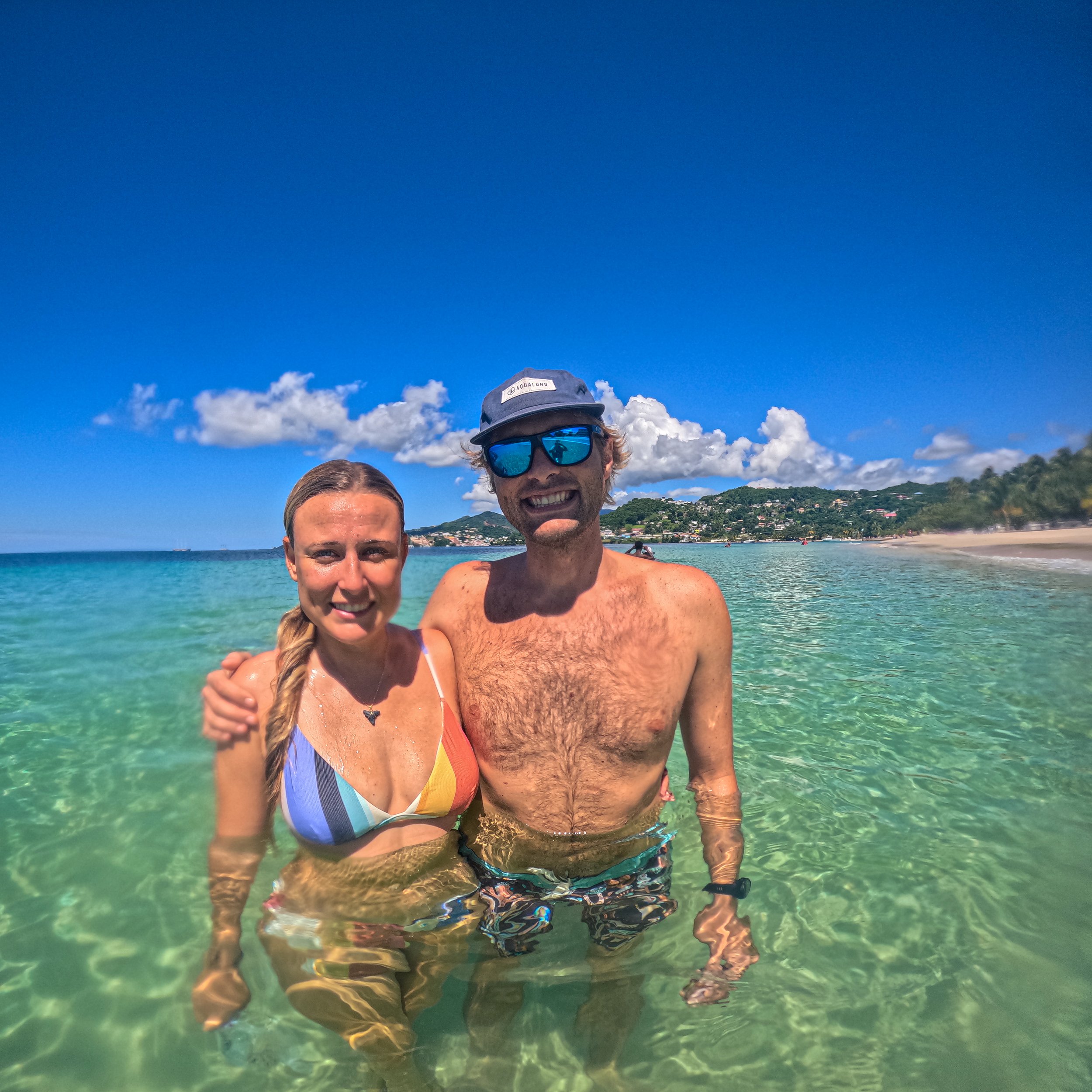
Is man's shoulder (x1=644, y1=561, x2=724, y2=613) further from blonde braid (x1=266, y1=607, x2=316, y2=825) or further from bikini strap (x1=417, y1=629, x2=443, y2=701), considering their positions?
blonde braid (x1=266, y1=607, x2=316, y2=825)

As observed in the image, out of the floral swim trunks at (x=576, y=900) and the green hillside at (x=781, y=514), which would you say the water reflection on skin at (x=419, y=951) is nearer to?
the floral swim trunks at (x=576, y=900)

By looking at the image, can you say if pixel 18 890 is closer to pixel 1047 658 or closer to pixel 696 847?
pixel 696 847

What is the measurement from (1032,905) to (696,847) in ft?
5.42

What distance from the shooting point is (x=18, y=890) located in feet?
10.6

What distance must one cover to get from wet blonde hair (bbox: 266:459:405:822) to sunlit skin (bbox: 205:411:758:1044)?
0.57 m

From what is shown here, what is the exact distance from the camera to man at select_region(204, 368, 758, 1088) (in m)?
2.35

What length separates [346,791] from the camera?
6.54ft

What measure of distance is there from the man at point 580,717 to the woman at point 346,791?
24 centimetres

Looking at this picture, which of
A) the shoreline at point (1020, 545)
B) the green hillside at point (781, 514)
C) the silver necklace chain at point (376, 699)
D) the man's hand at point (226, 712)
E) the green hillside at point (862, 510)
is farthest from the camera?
the green hillside at point (781, 514)

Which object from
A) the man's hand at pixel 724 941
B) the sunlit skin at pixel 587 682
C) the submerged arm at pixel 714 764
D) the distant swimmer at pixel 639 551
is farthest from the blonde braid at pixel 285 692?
the man's hand at pixel 724 941

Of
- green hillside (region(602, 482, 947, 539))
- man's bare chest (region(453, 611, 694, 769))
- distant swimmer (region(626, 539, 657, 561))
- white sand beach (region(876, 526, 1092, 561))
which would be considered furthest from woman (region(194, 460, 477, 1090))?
green hillside (region(602, 482, 947, 539))

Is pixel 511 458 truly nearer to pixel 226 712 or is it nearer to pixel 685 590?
pixel 685 590

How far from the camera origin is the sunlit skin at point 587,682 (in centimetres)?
241

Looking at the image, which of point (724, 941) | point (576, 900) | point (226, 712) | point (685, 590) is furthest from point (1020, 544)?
point (226, 712)
